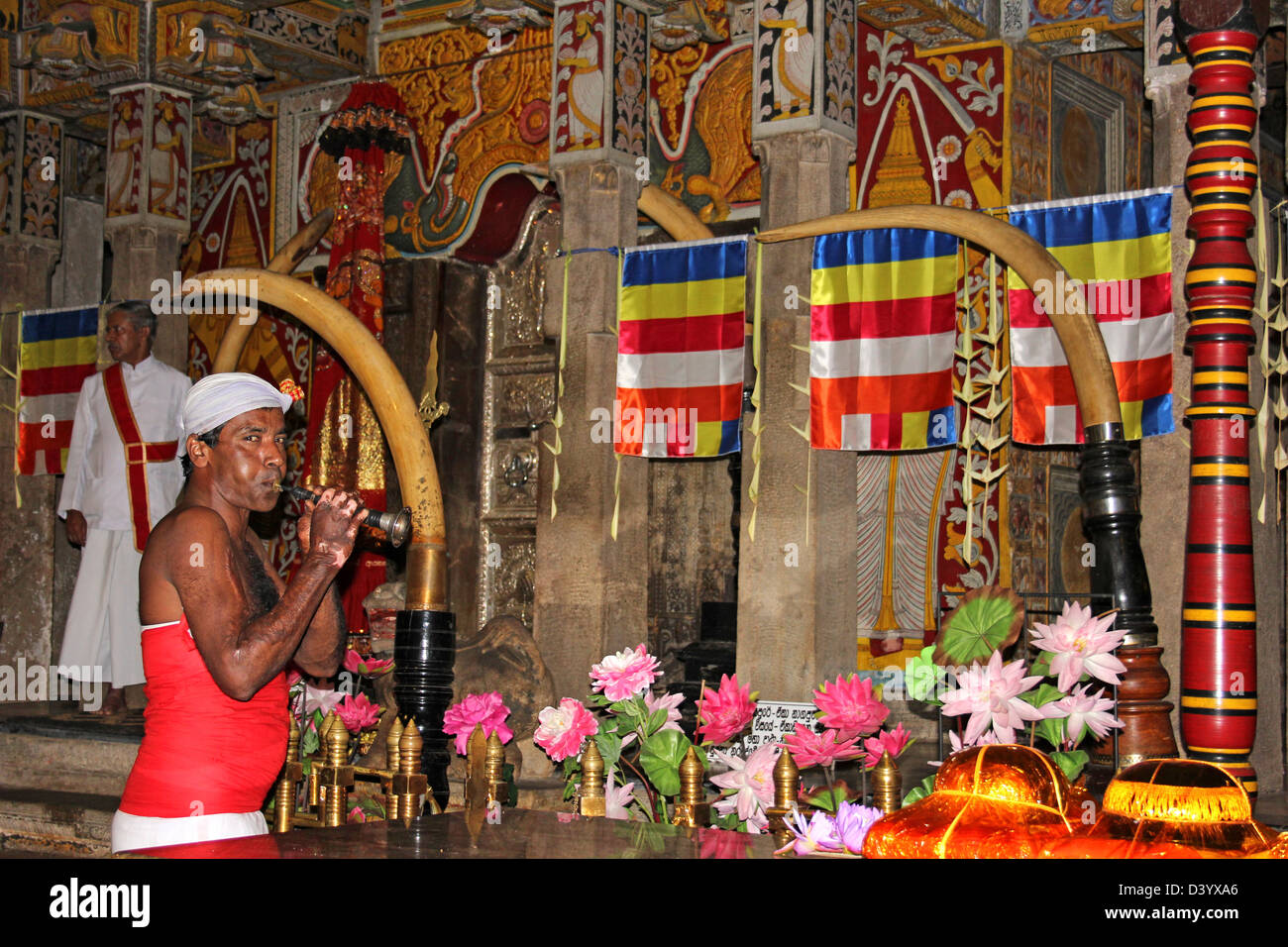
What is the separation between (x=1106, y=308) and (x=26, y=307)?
793cm

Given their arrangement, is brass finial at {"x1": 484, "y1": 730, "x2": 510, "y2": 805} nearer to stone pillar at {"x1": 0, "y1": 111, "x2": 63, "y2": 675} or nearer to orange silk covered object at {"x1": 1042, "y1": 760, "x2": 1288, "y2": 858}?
orange silk covered object at {"x1": 1042, "y1": 760, "x2": 1288, "y2": 858}

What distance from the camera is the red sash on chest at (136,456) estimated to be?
8305mm

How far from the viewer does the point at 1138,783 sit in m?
2.24

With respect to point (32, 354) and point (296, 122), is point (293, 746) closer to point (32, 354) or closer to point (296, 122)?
point (32, 354)

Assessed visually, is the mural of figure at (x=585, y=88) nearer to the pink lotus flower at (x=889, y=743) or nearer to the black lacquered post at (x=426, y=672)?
the black lacquered post at (x=426, y=672)

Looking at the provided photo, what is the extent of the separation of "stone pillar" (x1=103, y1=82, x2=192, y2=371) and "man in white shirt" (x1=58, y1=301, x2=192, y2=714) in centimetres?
162

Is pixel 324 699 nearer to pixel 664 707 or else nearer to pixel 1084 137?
pixel 664 707

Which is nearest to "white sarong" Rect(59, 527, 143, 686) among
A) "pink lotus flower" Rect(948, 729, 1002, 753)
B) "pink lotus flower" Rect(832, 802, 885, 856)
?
"pink lotus flower" Rect(948, 729, 1002, 753)

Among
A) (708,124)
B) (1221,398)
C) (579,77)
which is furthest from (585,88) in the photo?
(1221,398)

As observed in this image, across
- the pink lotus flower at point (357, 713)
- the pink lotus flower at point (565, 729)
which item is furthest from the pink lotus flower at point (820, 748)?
the pink lotus flower at point (357, 713)

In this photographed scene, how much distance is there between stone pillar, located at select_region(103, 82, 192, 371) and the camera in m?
10.1

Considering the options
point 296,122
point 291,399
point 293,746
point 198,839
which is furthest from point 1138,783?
point 296,122

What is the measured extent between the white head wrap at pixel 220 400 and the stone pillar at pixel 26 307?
23.5 ft

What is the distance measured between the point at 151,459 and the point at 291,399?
4.97 meters
